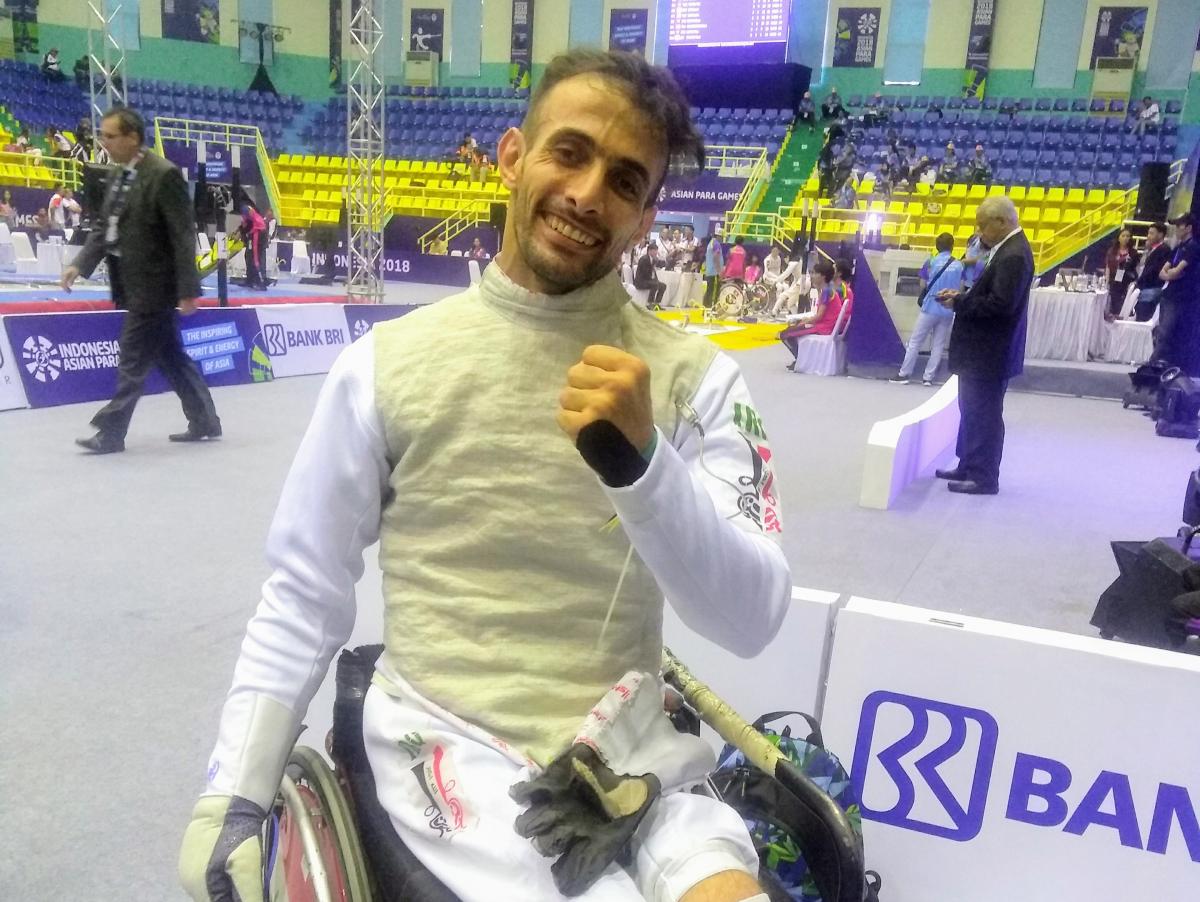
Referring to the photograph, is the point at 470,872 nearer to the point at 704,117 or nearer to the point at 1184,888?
the point at 1184,888

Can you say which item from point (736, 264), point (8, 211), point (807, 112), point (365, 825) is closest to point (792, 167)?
point (807, 112)

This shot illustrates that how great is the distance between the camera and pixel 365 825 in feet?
3.97

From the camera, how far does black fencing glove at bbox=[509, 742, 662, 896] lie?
1.01 meters

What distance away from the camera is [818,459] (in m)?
5.74

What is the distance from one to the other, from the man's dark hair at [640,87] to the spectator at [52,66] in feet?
77.2

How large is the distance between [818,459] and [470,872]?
4.91m

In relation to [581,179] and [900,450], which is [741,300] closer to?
[900,450]

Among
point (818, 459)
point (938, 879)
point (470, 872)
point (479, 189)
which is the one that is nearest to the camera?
point (470, 872)

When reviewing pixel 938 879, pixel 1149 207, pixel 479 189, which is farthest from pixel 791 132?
pixel 938 879

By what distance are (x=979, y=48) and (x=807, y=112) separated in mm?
3558

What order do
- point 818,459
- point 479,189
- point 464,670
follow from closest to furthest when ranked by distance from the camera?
point 464,670, point 818,459, point 479,189

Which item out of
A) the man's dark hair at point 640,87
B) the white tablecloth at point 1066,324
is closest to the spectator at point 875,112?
the white tablecloth at point 1066,324

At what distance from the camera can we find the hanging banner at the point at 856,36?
20.6 meters

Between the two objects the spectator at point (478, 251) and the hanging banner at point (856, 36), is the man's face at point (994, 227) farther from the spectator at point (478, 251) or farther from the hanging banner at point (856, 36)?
the hanging banner at point (856, 36)
